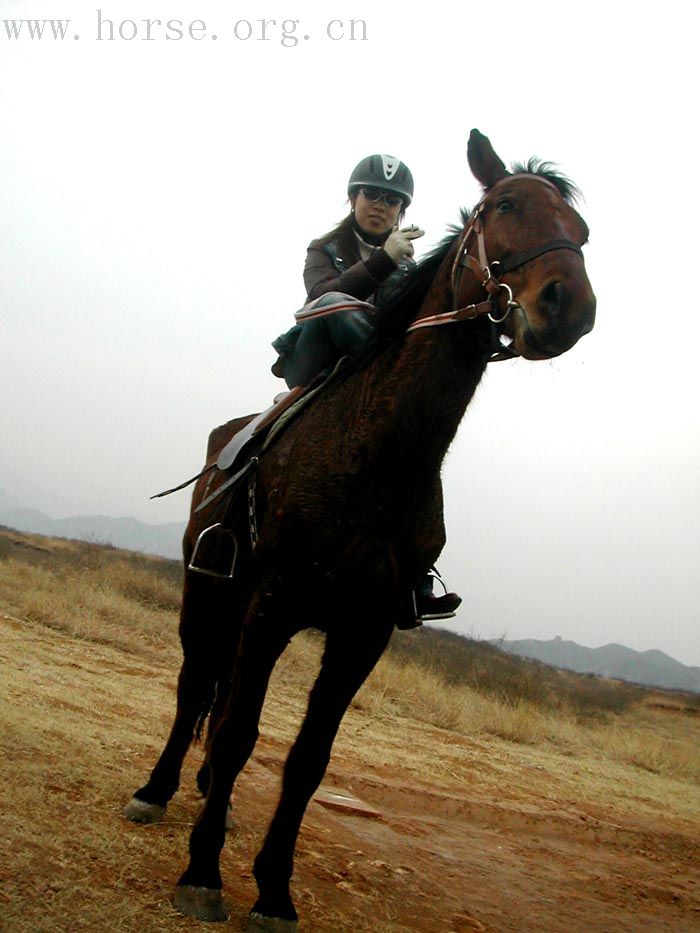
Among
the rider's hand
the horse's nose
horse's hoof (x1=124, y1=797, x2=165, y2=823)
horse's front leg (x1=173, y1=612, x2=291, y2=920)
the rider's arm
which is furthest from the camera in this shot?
horse's hoof (x1=124, y1=797, x2=165, y2=823)

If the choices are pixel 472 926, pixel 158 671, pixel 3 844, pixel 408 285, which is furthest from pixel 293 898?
pixel 158 671

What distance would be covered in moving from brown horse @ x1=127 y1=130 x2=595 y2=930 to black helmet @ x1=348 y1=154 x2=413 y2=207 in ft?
3.03

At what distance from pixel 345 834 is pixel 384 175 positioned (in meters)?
4.04

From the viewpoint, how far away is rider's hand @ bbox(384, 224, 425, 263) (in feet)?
14.4

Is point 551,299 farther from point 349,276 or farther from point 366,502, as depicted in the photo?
point 349,276

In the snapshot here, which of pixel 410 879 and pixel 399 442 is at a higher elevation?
pixel 399 442

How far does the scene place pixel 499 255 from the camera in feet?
12.5

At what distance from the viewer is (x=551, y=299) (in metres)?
3.50

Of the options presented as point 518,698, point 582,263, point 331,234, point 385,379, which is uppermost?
point 331,234

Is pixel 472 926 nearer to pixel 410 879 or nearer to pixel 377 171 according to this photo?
pixel 410 879

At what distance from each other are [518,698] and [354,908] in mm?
15440

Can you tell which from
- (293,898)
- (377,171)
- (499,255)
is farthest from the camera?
(377,171)

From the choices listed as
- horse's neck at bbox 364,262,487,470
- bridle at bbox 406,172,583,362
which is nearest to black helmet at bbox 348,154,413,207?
bridle at bbox 406,172,583,362

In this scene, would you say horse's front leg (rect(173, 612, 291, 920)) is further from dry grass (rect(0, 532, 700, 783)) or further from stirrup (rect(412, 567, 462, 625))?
dry grass (rect(0, 532, 700, 783))
